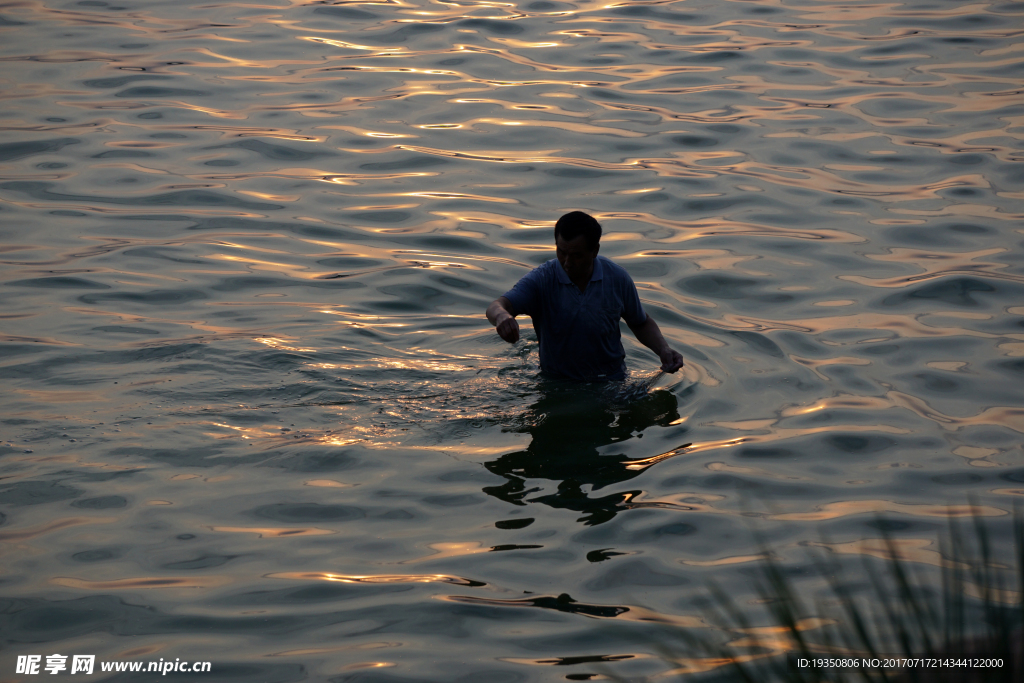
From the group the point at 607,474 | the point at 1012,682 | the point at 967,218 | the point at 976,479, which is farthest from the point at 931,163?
the point at 1012,682

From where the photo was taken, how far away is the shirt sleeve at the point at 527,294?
7.41 meters

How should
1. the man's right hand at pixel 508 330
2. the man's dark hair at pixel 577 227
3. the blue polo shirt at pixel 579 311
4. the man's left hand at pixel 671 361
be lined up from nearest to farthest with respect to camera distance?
Result: 1. the man's right hand at pixel 508 330
2. the man's dark hair at pixel 577 227
3. the man's left hand at pixel 671 361
4. the blue polo shirt at pixel 579 311

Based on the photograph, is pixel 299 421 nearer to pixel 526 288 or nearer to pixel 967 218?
pixel 526 288

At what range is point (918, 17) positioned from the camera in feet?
58.9

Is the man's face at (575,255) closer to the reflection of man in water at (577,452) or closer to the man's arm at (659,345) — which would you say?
the man's arm at (659,345)

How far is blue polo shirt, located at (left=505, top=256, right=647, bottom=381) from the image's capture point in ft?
24.8

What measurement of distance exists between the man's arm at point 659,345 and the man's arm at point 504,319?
103 cm

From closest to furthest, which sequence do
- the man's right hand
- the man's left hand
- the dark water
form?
the dark water
the man's right hand
the man's left hand

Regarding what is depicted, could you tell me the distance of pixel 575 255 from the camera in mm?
7262

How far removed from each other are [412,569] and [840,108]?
1088cm

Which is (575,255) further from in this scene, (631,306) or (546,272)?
(631,306)

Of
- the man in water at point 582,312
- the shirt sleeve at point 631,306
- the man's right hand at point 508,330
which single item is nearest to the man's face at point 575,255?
the man in water at point 582,312

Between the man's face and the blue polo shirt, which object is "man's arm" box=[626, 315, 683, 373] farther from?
the man's face

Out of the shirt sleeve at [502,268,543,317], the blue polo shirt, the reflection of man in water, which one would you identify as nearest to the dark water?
the reflection of man in water
